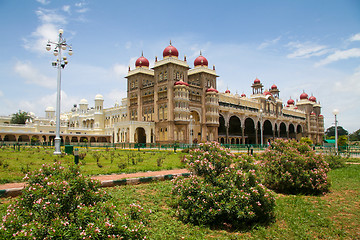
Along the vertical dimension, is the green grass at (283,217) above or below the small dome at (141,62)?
below

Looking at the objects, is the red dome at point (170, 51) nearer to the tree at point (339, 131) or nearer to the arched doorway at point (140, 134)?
the arched doorway at point (140, 134)

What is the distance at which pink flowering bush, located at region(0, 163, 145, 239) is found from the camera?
416cm

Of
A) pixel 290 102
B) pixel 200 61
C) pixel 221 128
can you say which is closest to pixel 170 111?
pixel 200 61

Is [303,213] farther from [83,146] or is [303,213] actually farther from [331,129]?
[331,129]

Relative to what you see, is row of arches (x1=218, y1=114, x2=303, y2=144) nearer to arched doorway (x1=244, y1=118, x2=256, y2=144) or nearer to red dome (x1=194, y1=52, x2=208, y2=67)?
arched doorway (x1=244, y1=118, x2=256, y2=144)

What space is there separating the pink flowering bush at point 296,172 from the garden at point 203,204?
36 mm

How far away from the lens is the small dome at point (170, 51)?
166ft

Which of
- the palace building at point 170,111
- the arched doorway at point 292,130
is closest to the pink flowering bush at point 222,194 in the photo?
the palace building at point 170,111

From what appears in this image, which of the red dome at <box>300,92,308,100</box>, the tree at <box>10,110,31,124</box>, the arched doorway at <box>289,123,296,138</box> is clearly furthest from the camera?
the red dome at <box>300,92,308,100</box>

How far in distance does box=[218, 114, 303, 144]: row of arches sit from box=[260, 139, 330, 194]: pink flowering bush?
4823 centimetres

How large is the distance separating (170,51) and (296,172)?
144 feet

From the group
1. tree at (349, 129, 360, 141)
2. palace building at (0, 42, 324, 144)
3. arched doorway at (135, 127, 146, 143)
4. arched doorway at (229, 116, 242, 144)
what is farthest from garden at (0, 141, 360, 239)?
tree at (349, 129, 360, 141)

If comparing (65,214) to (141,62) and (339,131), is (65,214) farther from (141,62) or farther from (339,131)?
(339,131)

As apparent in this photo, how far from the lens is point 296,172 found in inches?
396
